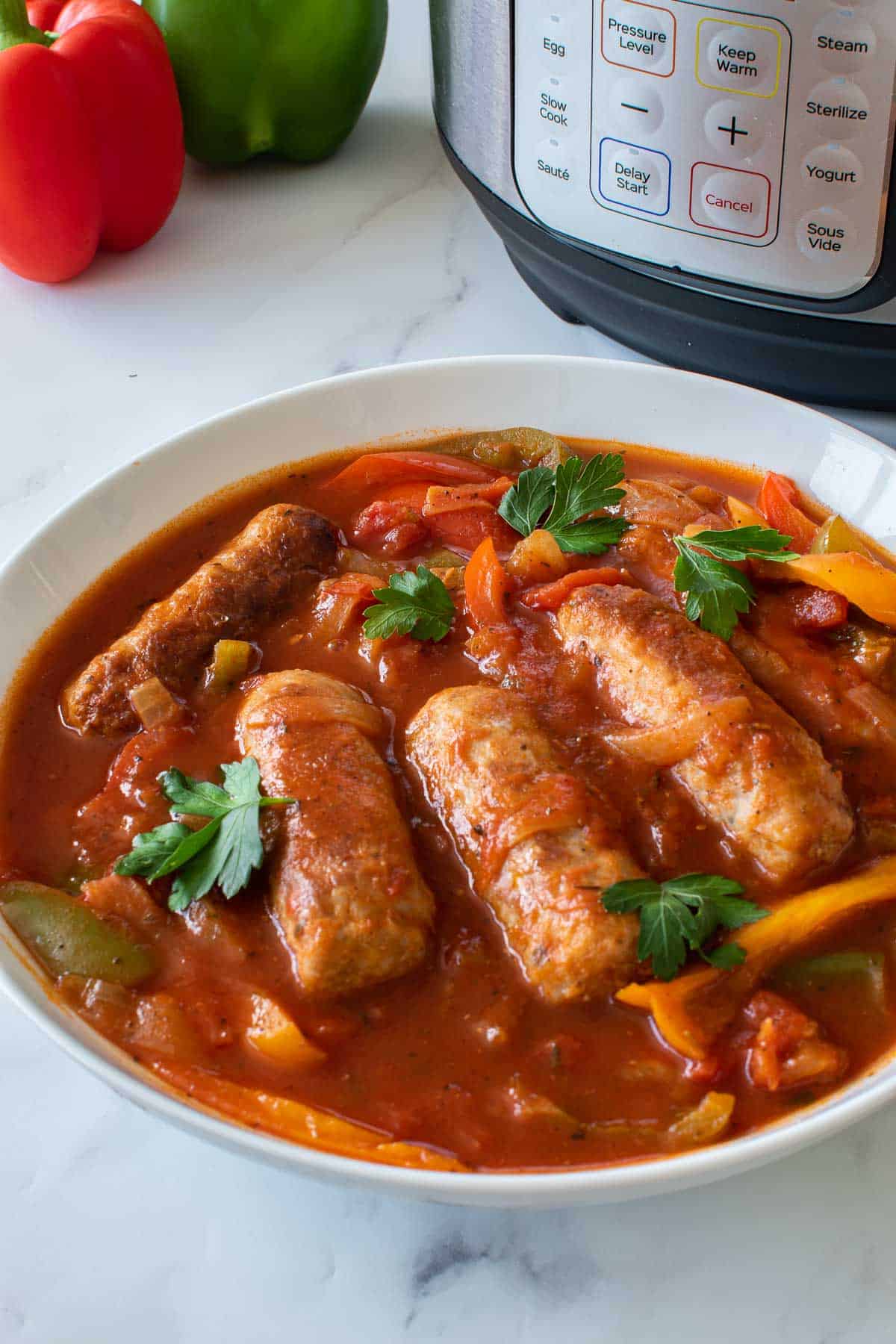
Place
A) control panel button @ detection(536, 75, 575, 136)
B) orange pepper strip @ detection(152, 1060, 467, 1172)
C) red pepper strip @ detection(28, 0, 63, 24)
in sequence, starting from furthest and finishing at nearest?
red pepper strip @ detection(28, 0, 63, 24) → control panel button @ detection(536, 75, 575, 136) → orange pepper strip @ detection(152, 1060, 467, 1172)

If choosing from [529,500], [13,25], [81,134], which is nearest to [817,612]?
[529,500]

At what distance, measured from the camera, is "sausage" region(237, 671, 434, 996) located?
1.94 m

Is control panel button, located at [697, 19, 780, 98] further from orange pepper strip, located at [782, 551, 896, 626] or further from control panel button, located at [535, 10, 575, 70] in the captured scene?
orange pepper strip, located at [782, 551, 896, 626]

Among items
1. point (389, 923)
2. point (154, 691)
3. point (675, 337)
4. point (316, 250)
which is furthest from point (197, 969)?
point (316, 250)

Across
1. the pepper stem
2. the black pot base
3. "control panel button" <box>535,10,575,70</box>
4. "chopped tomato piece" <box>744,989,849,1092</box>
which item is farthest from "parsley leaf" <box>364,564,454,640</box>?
the pepper stem

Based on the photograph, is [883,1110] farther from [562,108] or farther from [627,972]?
[562,108]

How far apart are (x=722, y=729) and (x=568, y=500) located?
720 mm

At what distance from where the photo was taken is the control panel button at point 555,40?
2.57 metres

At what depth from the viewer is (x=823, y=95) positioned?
7.75ft

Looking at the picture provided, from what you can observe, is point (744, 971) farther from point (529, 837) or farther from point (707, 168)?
point (707, 168)

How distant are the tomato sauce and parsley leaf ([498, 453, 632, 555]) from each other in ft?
0.75

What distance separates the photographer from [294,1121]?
70.6 inches

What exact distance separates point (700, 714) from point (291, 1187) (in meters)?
0.97

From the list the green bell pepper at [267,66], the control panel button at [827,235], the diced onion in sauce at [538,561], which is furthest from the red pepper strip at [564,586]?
the green bell pepper at [267,66]
